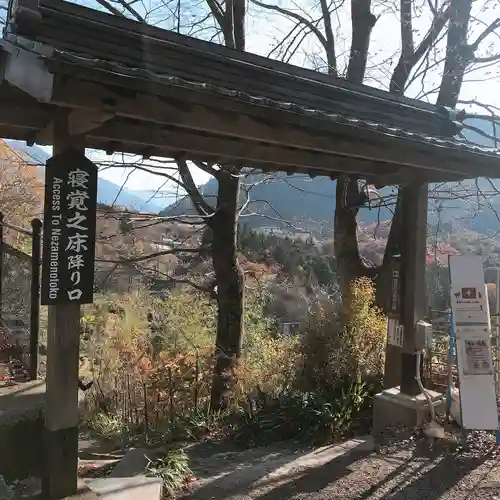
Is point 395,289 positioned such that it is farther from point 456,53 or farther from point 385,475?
point 456,53

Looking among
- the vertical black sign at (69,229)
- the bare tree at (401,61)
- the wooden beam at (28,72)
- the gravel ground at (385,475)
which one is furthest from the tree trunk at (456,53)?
the wooden beam at (28,72)

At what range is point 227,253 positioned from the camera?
8297 mm

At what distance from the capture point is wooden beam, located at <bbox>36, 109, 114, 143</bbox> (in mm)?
3191

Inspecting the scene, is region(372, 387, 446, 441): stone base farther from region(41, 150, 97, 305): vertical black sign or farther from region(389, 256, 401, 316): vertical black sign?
region(41, 150, 97, 305): vertical black sign

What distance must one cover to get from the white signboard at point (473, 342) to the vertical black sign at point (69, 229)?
383 cm

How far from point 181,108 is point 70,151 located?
0.80 meters

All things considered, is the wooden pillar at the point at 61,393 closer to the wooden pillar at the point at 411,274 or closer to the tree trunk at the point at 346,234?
the wooden pillar at the point at 411,274

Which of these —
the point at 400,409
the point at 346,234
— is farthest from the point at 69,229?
the point at 346,234

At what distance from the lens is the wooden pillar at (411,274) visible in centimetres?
569

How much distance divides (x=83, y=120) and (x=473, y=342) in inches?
172

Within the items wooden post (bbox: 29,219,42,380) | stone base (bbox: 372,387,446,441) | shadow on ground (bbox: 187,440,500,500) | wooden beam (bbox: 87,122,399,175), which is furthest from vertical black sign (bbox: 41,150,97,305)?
stone base (bbox: 372,387,446,441)

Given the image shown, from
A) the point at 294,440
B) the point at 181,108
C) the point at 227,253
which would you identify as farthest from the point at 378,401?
the point at 181,108

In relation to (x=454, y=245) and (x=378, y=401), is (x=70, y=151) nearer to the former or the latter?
(x=378, y=401)

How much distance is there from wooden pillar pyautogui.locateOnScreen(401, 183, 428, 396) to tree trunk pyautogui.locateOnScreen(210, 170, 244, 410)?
3.18 metres
